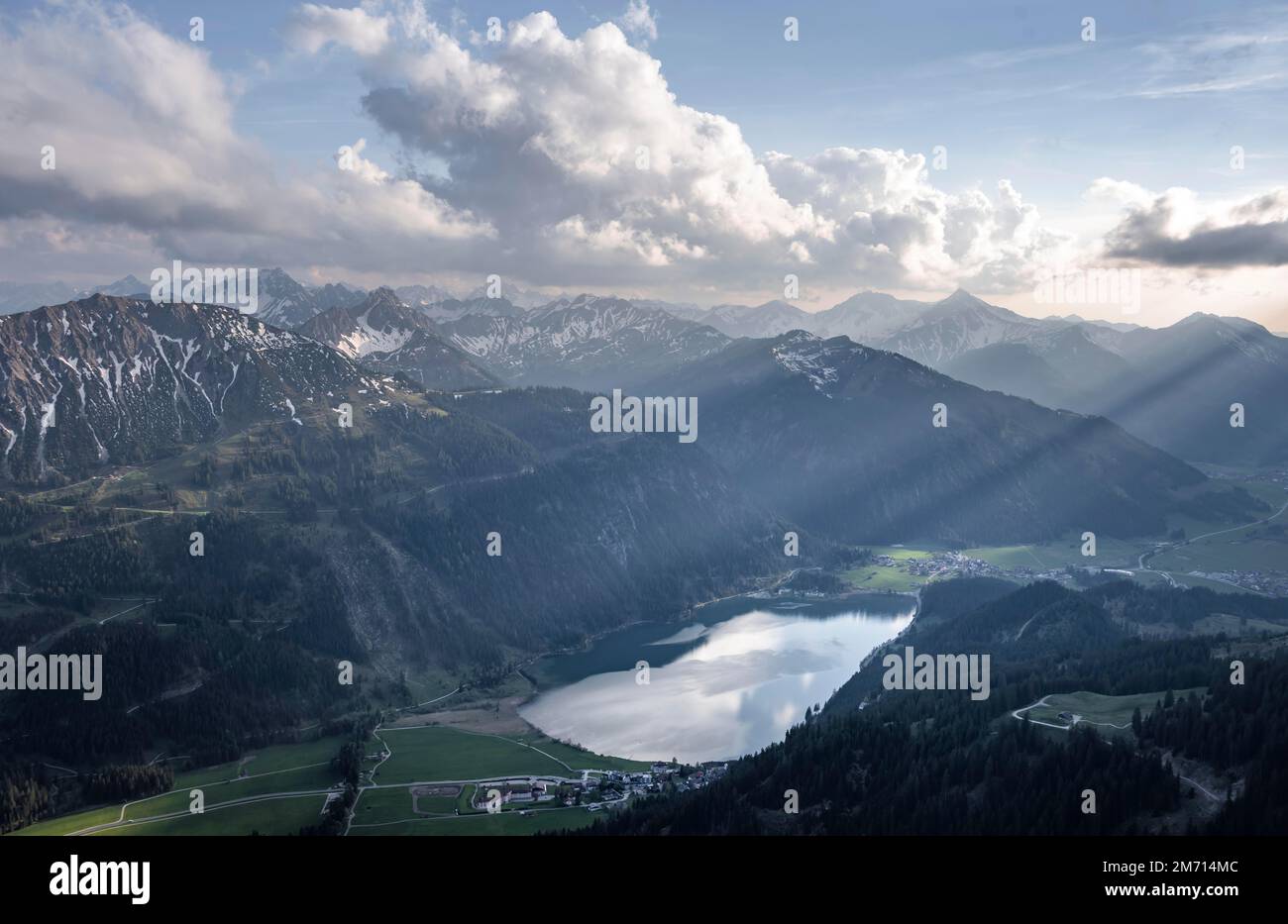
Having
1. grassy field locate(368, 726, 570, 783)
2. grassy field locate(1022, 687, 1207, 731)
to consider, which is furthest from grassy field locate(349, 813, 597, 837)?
grassy field locate(1022, 687, 1207, 731)

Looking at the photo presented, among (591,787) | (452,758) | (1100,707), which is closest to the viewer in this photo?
(1100,707)

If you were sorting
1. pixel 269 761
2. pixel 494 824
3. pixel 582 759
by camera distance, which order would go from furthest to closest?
pixel 269 761 → pixel 582 759 → pixel 494 824

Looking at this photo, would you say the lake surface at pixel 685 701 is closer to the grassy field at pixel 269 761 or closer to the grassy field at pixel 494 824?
the grassy field at pixel 494 824

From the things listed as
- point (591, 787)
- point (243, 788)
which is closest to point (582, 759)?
point (591, 787)

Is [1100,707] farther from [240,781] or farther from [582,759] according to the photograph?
[240,781]

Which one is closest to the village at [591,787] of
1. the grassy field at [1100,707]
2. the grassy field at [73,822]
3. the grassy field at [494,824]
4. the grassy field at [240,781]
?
the grassy field at [494,824]

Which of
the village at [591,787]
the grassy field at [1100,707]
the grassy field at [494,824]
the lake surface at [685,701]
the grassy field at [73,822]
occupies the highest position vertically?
the grassy field at [1100,707]

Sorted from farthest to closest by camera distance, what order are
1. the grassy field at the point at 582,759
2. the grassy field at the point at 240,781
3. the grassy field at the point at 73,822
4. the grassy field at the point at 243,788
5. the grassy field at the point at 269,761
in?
the grassy field at the point at 582,759 → the grassy field at the point at 269,761 → the grassy field at the point at 243,788 → the grassy field at the point at 240,781 → the grassy field at the point at 73,822

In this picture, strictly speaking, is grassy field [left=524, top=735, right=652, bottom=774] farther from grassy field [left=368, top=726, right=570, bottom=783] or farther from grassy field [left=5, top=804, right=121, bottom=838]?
grassy field [left=5, top=804, right=121, bottom=838]

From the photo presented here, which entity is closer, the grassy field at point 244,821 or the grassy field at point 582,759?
the grassy field at point 244,821

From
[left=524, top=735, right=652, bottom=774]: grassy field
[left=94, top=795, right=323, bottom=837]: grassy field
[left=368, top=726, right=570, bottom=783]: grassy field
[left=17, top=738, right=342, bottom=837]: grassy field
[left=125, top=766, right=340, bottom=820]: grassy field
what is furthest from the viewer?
[left=524, top=735, right=652, bottom=774]: grassy field

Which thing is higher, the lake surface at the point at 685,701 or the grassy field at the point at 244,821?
the lake surface at the point at 685,701

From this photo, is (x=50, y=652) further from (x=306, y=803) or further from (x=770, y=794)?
(x=770, y=794)
